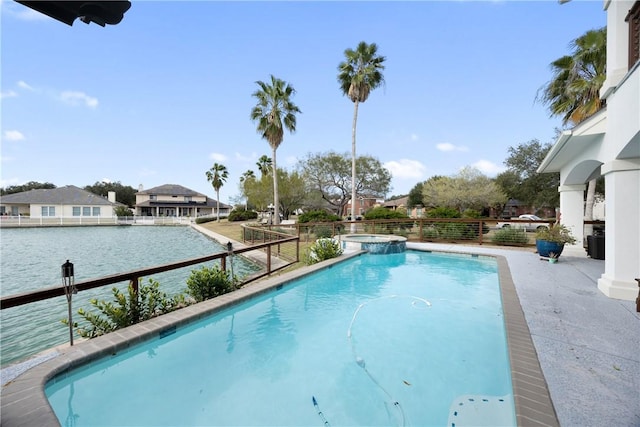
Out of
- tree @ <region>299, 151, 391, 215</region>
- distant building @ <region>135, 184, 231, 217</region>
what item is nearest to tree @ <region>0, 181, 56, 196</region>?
distant building @ <region>135, 184, 231, 217</region>

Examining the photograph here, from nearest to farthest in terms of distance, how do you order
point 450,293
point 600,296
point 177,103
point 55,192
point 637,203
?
point 637,203, point 600,296, point 450,293, point 177,103, point 55,192

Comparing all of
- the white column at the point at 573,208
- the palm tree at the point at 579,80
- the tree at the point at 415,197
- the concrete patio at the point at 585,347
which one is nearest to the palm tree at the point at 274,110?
the palm tree at the point at 579,80

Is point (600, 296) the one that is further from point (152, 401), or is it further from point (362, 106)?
point (362, 106)

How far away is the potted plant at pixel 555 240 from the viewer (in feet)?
25.8

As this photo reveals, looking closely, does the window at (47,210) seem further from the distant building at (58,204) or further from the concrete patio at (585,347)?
the concrete patio at (585,347)

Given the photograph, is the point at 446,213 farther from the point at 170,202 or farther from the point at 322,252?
the point at 170,202

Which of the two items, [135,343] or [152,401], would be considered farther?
[135,343]

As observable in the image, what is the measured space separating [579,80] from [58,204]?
2041 inches

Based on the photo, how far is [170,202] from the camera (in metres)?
49.4

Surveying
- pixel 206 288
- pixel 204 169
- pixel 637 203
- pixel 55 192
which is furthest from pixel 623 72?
pixel 55 192

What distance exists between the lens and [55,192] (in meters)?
39.6

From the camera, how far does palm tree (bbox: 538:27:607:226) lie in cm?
993

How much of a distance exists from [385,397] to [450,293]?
399 centimetres

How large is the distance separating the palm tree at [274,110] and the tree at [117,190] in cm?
5026
